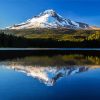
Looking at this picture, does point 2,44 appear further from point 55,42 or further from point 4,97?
point 4,97

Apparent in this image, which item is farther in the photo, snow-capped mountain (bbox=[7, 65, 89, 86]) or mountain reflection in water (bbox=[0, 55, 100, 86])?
mountain reflection in water (bbox=[0, 55, 100, 86])

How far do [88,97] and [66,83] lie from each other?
4.72 m

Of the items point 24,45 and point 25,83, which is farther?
point 24,45

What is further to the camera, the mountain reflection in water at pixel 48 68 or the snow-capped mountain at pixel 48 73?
the mountain reflection in water at pixel 48 68

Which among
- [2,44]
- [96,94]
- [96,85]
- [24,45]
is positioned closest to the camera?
[96,94]

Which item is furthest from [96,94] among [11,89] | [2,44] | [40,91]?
[2,44]

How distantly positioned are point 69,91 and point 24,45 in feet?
409

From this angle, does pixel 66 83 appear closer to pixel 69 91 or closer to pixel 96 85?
pixel 96 85

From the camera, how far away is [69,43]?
16175 cm

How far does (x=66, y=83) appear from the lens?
2008 cm

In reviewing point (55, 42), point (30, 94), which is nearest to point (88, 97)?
point (30, 94)

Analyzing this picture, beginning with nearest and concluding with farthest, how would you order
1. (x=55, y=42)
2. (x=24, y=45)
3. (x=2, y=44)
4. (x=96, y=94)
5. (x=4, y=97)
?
(x=4, y=97) < (x=96, y=94) < (x=2, y=44) < (x=24, y=45) < (x=55, y=42)

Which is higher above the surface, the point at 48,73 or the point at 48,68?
the point at 48,68

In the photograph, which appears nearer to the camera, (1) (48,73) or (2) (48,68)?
(1) (48,73)
